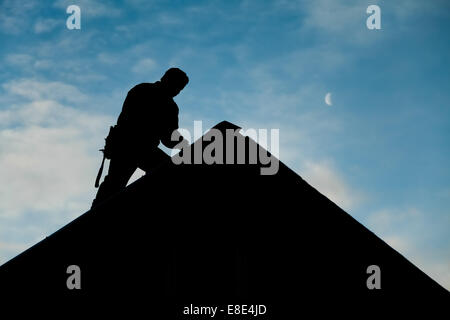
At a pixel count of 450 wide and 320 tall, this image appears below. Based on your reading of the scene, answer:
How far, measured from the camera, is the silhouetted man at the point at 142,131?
15.5 feet

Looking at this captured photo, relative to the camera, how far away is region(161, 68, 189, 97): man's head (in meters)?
5.04

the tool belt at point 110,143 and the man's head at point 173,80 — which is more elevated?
the man's head at point 173,80

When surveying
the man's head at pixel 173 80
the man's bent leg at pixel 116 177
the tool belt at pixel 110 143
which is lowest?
the man's bent leg at pixel 116 177

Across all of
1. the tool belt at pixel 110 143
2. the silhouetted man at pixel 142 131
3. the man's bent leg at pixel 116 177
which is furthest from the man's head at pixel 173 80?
the man's bent leg at pixel 116 177

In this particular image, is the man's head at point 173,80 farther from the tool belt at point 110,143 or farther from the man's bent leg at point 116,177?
the man's bent leg at point 116,177

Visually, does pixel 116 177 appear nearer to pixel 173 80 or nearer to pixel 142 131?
pixel 142 131

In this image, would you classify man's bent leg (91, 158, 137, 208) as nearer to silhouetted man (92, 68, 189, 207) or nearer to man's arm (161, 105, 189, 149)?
silhouetted man (92, 68, 189, 207)

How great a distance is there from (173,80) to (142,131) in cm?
90

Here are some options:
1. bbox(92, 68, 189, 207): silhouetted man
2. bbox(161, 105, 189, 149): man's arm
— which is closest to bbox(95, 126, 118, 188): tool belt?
bbox(92, 68, 189, 207): silhouetted man

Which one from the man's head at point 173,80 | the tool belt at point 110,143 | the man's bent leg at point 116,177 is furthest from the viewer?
the man's head at point 173,80

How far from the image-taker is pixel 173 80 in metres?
5.04

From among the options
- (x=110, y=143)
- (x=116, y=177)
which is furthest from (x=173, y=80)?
(x=116, y=177)

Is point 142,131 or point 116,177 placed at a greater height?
point 142,131
